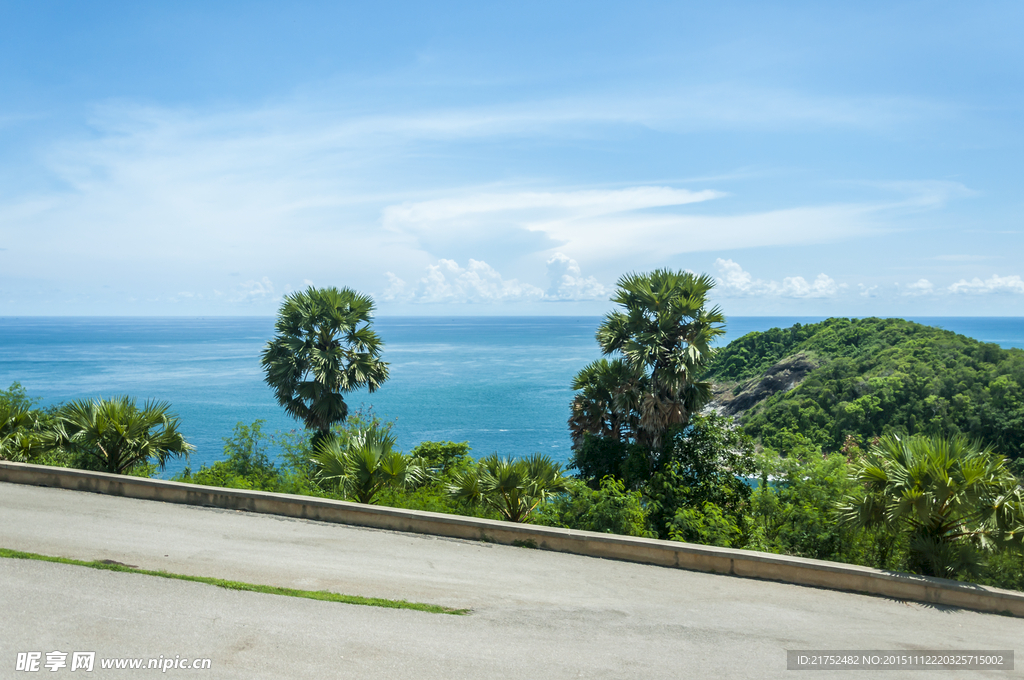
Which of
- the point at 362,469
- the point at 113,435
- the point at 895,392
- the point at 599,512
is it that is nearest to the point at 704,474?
the point at 599,512

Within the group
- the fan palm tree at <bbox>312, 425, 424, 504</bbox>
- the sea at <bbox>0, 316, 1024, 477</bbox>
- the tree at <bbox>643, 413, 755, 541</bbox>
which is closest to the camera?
the fan palm tree at <bbox>312, 425, 424, 504</bbox>

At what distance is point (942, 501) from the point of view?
7.36m

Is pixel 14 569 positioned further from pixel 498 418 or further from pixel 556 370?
pixel 556 370

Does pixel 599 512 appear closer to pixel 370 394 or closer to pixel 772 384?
pixel 370 394

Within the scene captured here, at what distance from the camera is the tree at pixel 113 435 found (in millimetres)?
11891

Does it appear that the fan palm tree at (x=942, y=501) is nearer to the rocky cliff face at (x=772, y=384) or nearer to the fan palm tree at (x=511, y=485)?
the fan palm tree at (x=511, y=485)

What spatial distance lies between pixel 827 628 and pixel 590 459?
14.1 meters

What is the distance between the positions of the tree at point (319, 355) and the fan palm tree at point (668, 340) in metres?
10.0

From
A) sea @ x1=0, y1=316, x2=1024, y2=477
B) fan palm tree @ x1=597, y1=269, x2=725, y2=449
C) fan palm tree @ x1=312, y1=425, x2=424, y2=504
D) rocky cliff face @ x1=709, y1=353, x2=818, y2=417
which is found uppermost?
fan palm tree @ x1=597, y1=269, x2=725, y2=449

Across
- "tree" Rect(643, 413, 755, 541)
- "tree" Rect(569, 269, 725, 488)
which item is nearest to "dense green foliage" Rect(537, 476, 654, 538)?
"tree" Rect(643, 413, 755, 541)

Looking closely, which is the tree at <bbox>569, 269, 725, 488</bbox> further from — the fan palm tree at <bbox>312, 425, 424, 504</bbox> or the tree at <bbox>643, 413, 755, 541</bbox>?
the fan palm tree at <bbox>312, 425, 424, 504</bbox>

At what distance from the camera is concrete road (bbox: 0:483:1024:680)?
17.4 feet

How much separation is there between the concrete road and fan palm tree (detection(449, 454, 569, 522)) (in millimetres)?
1725

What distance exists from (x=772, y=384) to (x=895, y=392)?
24.3 metres
